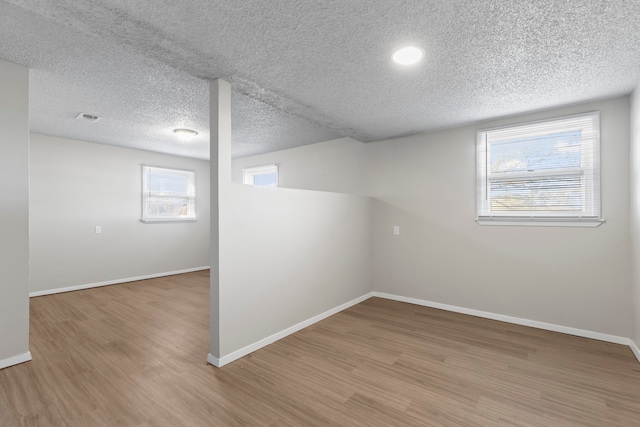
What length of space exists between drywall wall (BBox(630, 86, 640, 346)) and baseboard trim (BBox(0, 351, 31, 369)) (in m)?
5.26

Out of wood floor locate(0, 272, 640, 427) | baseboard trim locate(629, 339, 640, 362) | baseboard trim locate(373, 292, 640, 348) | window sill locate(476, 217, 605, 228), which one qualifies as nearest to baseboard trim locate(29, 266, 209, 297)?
wood floor locate(0, 272, 640, 427)

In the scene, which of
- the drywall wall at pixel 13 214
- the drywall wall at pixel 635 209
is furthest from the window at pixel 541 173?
the drywall wall at pixel 13 214

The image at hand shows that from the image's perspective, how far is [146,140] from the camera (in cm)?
502

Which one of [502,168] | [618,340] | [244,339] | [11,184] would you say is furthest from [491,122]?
[11,184]

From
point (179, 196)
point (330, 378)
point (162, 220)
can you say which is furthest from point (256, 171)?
point (330, 378)

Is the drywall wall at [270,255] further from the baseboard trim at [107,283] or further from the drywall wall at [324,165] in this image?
the baseboard trim at [107,283]

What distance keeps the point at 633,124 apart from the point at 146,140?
624 centimetres

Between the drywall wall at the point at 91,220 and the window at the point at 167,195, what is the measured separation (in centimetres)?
12

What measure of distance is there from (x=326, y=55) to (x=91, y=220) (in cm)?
511

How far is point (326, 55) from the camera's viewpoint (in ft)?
7.14

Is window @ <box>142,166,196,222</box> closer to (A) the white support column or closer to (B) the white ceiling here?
(B) the white ceiling

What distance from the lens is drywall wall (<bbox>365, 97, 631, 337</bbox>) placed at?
2.96 meters

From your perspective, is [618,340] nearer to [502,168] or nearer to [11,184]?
[502,168]

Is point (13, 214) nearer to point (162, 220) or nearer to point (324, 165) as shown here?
point (162, 220)
